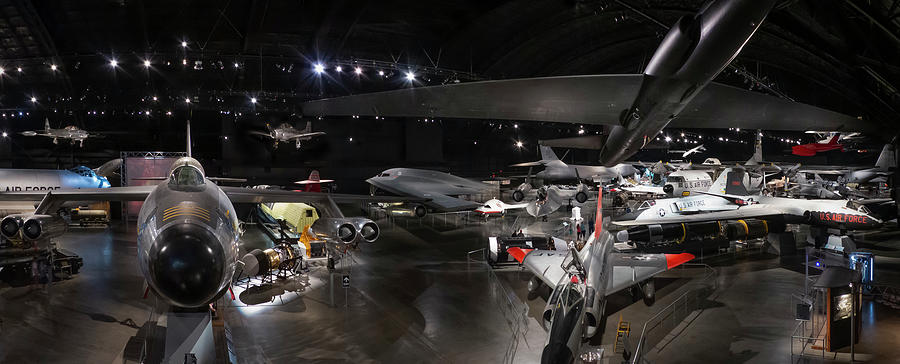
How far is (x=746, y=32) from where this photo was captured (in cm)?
304

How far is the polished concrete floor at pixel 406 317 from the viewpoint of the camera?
23.8 ft

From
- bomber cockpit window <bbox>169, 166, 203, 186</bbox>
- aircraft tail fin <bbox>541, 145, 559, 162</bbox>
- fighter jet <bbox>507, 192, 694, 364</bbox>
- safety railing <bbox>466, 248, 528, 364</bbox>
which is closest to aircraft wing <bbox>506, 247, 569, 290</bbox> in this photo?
fighter jet <bbox>507, 192, 694, 364</bbox>

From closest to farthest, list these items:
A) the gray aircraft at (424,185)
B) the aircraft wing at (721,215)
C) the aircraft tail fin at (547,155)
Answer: the aircraft wing at (721,215), the gray aircraft at (424,185), the aircraft tail fin at (547,155)

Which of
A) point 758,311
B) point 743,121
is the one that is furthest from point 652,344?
point 743,121

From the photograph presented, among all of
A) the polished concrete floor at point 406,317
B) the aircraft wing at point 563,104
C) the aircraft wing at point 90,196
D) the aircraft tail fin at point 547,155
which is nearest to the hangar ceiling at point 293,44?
the aircraft tail fin at point 547,155

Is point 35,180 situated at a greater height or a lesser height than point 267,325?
greater

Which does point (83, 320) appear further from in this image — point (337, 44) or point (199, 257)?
point (337, 44)

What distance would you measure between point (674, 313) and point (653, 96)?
23.3 feet

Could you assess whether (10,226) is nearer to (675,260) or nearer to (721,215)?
(675,260)

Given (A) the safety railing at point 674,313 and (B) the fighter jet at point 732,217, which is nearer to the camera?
(A) the safety railing at point 674,313

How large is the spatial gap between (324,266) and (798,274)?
13479 mm

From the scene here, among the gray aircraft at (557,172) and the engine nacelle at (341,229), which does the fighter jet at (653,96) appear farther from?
the gray aircraft at (557,172)

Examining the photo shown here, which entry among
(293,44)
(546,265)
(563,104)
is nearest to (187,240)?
(563,104)

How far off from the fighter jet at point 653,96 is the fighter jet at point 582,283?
3.55 metres
